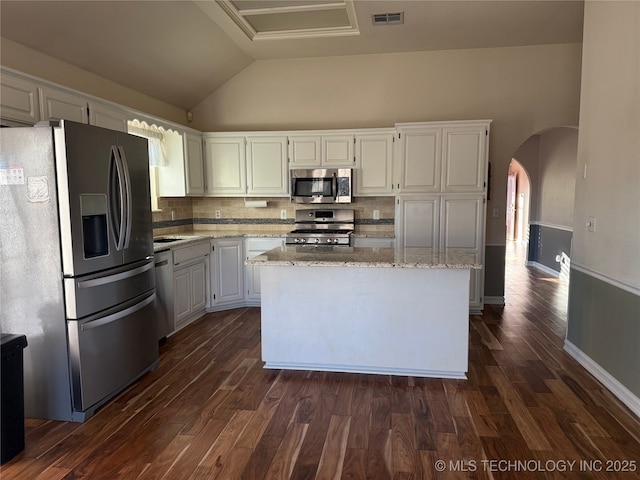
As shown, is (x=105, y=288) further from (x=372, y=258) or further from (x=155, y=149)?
(x=155, y=149)

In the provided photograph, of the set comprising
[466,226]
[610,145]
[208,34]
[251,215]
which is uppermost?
[208,34]

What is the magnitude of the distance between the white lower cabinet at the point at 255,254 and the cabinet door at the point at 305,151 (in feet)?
3.32

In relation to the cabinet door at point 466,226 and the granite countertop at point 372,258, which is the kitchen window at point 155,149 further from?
the cabinet door at point 466,226

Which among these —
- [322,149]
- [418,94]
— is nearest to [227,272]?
[322,149]

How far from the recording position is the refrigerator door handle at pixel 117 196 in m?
2.65

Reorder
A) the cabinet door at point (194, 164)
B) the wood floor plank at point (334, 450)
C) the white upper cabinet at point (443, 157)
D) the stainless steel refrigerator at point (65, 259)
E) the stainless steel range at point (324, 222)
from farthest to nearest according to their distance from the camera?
the stainless steel range at point (324, 222) → the cabinet door at point (194, 164) → the white upper cabinet at point (443, 157) → the stainless steel refrigerator at point (65, 259) → the wood floor plank at point (334, 450)

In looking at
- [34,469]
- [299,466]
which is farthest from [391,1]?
[34,469]

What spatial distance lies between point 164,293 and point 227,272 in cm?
115

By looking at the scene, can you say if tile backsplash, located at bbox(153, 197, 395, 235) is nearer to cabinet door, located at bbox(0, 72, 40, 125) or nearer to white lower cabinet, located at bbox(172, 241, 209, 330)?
white lower cabinet, located at bbox(172, 241, 209, 330)

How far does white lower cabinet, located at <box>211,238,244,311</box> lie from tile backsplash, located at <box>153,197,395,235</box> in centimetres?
61

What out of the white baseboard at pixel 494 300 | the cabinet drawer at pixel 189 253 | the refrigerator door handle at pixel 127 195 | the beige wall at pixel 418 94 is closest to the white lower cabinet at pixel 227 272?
the cabinet drawer at pixel 189 253

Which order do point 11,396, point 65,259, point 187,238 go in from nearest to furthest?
point 11,396 → point 65,259 → point 187,238

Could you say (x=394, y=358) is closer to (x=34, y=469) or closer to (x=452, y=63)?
(x=34, y=469)

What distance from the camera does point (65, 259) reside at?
2367 mm
